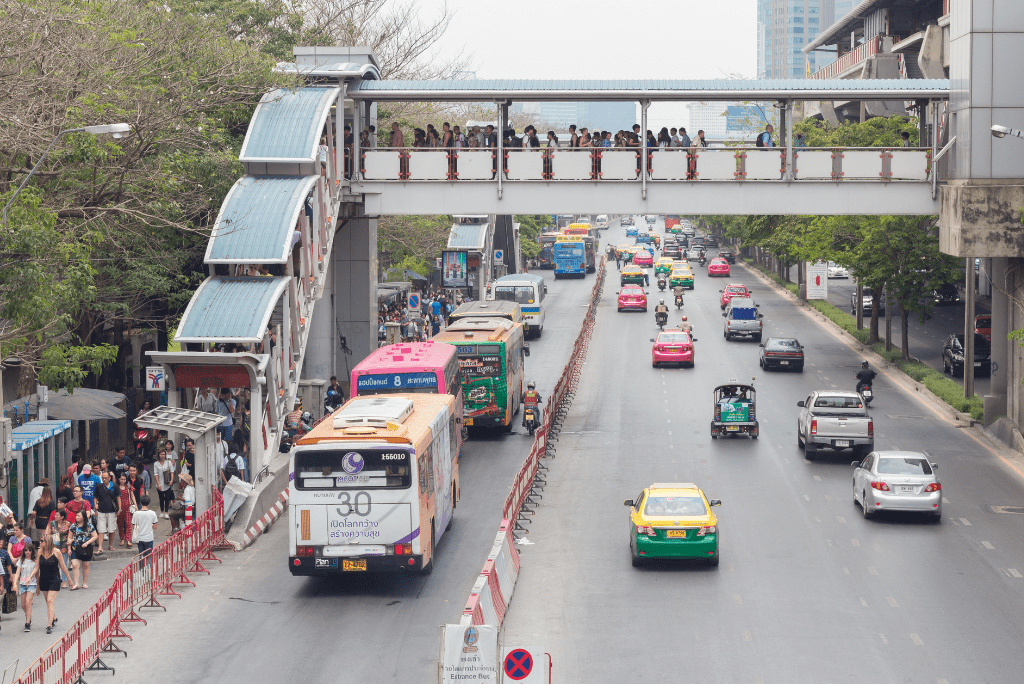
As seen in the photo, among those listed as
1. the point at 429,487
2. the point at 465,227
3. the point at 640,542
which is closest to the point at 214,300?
the point at 429,487

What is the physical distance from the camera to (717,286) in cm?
9550

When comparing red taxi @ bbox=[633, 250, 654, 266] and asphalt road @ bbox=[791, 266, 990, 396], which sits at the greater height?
red taxi @ bbox=[633, 250, 654, 266]

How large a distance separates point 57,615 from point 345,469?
5226 millimetres

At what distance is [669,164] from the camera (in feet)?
127

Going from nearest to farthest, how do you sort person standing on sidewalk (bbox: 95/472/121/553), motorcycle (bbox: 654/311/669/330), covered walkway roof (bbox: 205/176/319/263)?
person standing on sidewalk (bbox: 95/472/121/553) < covered walkway roof (bbox: 205/176/319/263) < motorcycle (bbox: 654/311/669/330)

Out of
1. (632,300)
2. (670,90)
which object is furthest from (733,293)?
(670,90)

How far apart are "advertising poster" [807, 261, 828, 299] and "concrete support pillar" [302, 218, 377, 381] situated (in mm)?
46845

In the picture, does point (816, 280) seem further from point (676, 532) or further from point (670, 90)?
point (676, 532)

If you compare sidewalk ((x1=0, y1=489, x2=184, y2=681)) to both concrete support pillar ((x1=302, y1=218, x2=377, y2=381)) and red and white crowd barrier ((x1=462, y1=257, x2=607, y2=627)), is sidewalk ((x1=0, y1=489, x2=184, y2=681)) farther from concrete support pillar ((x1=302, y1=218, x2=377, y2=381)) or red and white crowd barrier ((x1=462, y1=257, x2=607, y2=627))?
concrete support pillar ((x1=302, y1=218, x2=377, y2=381))

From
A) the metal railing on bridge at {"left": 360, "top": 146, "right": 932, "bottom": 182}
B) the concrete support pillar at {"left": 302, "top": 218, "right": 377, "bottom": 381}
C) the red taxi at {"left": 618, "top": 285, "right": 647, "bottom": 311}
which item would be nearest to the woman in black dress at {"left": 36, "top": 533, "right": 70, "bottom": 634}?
the metal railing on bridge at {"left": 360, "top": 146, "right": 932, "bottom": 182}

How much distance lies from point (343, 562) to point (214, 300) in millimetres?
11315

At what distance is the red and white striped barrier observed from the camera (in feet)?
85.6

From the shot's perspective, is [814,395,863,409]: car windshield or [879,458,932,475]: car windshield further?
[814,395,863,409]: car windshield

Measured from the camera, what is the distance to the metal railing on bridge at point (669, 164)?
1513 inches
